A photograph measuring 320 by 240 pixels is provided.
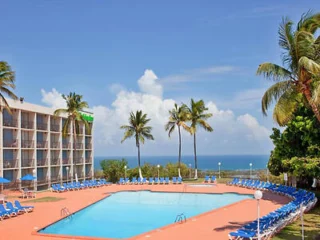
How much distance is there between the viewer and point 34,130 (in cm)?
3700

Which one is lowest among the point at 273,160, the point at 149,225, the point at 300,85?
the point at 149,225

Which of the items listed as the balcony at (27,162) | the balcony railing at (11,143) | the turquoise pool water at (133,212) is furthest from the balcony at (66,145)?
the turquoise pool water at (133,212)

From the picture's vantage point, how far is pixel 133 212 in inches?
910

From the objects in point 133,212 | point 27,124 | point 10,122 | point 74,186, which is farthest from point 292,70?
point 27,124

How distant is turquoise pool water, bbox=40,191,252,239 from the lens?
18000 millimetres

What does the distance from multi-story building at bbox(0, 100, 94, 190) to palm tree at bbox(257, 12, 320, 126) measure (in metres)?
20.9

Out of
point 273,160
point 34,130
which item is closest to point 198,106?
point 273,160

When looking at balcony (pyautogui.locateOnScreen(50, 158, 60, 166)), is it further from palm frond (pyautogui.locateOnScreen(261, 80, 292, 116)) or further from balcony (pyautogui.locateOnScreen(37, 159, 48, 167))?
palm frond (pyautogui.locateOnScreen(261, 80, 292, 116))

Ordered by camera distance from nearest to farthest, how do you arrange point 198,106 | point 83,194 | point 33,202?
point 33,202
point 83,194
point 198,106

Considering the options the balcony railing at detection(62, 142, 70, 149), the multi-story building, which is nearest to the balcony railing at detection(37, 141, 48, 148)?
the multi-story building

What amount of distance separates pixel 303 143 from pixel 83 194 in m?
17.8

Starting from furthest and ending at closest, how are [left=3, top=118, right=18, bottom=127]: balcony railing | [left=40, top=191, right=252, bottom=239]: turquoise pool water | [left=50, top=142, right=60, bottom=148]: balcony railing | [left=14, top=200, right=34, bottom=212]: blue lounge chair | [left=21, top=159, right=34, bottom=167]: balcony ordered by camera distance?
[left=50, top=142, right=60, bottom=148]: balcony railing → [left=21, top=159, right=34, bottom=167]: balcony → [left=3, top=118, right=18, bottom=127]: balcony railing → [left=14, top=200, right=34, bottom=212]: blue lounge chair → [left=40, top=191, right=252, bottom=239]: turquoise pool water

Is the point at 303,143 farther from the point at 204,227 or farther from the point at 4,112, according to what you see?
the point at 4,112

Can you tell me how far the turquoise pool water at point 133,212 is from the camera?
59.1 feet
